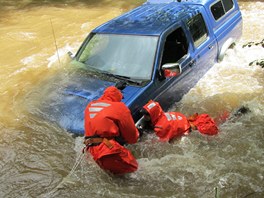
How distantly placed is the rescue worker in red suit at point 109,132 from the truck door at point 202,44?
254cm

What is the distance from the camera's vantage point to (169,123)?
4730mm

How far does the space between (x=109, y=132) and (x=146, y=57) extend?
1.91 meters

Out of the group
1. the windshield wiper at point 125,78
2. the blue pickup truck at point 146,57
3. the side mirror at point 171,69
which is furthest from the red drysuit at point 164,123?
the side mirror at point 171,69

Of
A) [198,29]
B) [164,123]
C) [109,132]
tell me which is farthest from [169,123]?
[198,29]

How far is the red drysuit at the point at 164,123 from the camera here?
4.63 metres

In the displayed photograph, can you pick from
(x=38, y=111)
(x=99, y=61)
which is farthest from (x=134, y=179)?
(x=99, y=61)

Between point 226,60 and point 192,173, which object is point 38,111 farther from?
point 226,60

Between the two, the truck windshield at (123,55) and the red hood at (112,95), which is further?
the truck windshield at (123,55)

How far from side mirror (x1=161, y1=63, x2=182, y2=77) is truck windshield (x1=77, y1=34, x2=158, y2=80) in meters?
0.23

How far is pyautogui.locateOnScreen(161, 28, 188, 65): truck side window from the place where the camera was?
5.79 m

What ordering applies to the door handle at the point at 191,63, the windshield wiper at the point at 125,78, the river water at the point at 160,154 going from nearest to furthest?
1. the river water at the point at 160,154
2. the windshield wiper at the point at 125,78
3. the door handle at the point at 191,63

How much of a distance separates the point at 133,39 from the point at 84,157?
219 cm

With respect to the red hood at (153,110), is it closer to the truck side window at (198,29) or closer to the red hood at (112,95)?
the red hood at (112,95)

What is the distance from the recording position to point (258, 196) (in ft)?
13.7
